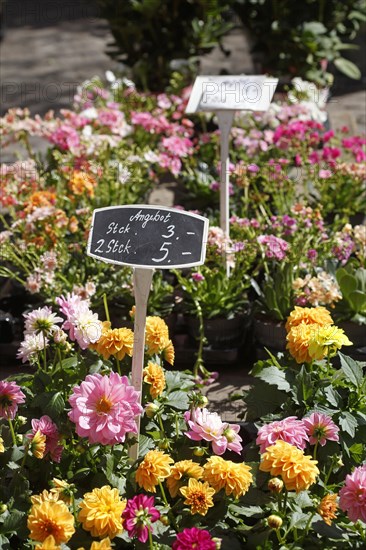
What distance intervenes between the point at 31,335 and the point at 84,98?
2.79 m

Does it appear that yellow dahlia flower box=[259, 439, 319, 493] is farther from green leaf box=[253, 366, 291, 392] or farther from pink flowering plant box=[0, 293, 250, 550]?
green leaf box=[253, 366, 291, 392]

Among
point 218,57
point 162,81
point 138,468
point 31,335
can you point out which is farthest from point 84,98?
point 218,57

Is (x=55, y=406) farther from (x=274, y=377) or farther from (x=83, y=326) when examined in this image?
(x=274, y=377)

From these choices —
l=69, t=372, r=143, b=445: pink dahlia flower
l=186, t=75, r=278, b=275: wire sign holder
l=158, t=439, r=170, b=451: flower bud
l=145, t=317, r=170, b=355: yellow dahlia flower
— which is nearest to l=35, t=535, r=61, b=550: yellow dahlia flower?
l=69, t=372, r=143, b=445: pink dahlia flower

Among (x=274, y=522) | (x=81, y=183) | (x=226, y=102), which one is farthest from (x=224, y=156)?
(x=274, y=522)

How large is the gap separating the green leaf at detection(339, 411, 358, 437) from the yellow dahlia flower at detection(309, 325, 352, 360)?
0.15m

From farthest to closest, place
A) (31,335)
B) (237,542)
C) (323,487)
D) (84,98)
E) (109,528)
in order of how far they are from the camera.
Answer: (84,98), (31,335), (323,487), (237,542), (109,528)

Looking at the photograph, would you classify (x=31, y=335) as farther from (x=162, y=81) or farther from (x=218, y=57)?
(x=218, y=57)

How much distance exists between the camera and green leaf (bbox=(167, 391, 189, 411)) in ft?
7.82

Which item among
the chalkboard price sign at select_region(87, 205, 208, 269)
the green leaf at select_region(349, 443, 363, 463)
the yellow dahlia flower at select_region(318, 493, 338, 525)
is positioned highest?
the chalkboard price sign at select_region(87, 205, 208, 269)

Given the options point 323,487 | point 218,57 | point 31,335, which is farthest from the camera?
point 218,57

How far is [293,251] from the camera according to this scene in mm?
3309

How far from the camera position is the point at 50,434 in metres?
2.13

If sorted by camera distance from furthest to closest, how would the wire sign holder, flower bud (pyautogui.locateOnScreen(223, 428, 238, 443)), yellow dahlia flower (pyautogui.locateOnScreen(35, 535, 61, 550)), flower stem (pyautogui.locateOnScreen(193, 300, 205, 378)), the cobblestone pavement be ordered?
the cobblestone pavement → the wire sign holder → flower stem (pyautogui.locateOnScreen(193, 300, 205, 378)) → flower bud (pyautogui.locateOnScreen(223, 428, 238, 443)) → yellow dahlia flower (pyautogui.locateOnScreen(35, 535, 61, 550))
